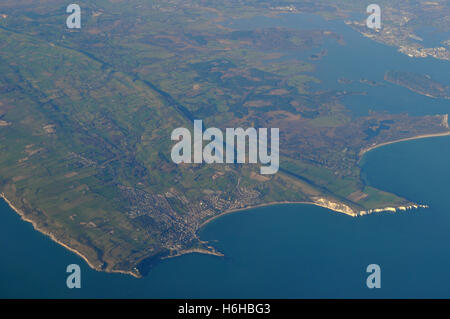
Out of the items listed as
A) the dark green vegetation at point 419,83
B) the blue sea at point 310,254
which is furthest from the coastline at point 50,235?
the dark green vegetation at point 419,83

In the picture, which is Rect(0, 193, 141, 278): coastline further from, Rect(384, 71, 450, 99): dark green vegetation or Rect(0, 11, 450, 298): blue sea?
Rect(384, 71, 450, 99): dark green vegetation

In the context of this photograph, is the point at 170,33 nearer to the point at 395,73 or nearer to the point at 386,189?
the point at 395,73

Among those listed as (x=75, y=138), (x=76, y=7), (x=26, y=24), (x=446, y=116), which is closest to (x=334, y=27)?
(x=446, y=116)

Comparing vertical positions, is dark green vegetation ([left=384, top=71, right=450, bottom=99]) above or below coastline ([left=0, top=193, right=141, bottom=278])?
above

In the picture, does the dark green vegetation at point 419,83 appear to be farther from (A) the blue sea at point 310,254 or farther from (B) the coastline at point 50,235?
(B) the coastline at point 50,235

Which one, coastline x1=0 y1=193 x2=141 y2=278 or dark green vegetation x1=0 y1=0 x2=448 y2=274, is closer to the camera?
coastline x1=0 y1=193 x2=141 y2=278

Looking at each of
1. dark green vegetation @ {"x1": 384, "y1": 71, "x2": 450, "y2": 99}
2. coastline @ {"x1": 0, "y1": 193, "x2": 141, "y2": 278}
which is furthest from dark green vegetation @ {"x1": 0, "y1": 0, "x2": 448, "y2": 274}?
dark green vegetation @ {"x1": 384, "y1": 71, "x2": 450, "y2": 99}
